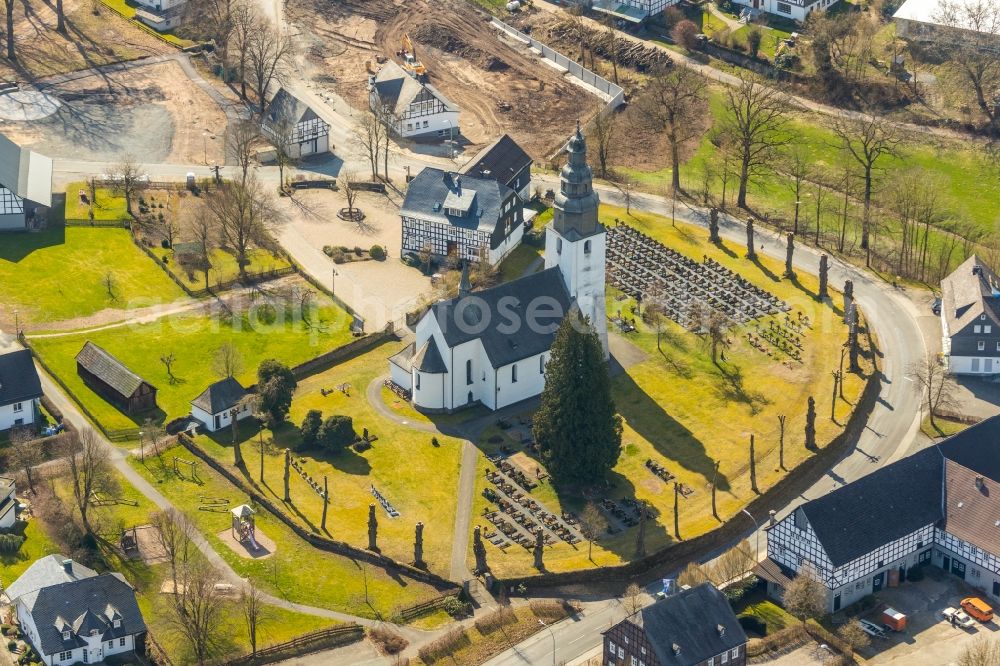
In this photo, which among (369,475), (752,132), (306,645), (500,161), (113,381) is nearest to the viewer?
(306,645)

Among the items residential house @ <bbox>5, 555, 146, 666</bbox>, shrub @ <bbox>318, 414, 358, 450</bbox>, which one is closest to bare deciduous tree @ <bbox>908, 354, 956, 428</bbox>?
shrub @ <bbox>318, 414, 358, 450</bbox>

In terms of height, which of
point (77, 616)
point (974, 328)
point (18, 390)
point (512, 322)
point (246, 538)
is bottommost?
point (246, 538)

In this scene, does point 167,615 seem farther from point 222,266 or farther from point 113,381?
point 222,266

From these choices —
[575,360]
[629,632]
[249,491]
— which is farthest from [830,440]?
[249,491]

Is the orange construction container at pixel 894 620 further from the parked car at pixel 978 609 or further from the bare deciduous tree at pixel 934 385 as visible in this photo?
the bare deciduous tree at pixel 934 385

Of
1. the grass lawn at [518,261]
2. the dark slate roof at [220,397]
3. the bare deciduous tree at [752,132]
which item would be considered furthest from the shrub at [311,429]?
the bare deciduous tree at [752,132]

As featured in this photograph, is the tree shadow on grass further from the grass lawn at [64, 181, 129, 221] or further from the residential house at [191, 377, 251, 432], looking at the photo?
the grass lawn at [64, 181, 129, 221]

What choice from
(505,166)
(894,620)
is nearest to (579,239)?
(505,166)
